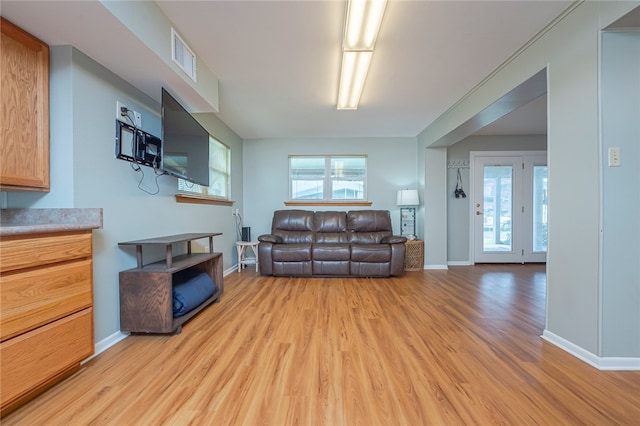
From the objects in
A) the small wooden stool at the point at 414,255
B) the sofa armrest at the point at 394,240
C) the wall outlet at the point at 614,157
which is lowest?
the small wooden stool at the point at 414,255

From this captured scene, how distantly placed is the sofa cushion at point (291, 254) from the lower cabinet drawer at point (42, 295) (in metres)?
2.37

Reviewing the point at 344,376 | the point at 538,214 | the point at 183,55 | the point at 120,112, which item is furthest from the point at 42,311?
the point at 538,214

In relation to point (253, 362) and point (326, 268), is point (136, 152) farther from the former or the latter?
point (326, 268)

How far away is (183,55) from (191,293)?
6.27 ft

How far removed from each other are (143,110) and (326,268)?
9.21 ft

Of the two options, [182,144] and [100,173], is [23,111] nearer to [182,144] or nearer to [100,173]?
[100,173]

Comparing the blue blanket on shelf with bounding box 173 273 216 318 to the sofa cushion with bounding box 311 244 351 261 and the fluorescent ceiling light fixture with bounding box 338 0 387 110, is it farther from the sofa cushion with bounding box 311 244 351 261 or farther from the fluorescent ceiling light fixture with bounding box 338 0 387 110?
the fluorescent ceiling light fixture with bounding box 338 0 387 110

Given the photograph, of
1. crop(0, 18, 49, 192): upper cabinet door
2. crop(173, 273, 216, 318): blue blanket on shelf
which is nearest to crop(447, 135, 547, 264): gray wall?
crop(173, 273, 216, 318): blue blanket on shelf

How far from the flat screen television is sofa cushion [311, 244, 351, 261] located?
1786mm

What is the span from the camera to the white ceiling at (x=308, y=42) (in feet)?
4.83

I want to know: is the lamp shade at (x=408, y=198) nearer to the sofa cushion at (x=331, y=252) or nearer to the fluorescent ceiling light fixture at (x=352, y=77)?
the sofa cushion at (x=331, y=252)

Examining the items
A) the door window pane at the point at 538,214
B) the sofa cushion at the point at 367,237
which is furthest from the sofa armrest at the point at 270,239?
the door window pane at the point at 538,214

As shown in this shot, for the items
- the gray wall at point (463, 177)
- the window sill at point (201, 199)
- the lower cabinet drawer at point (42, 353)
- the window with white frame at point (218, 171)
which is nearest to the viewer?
the lower cabinet drawer at point (42, 353)

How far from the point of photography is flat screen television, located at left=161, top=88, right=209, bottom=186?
6.49 feet
